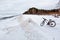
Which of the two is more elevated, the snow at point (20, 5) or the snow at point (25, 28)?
the snow at point (20, 5)

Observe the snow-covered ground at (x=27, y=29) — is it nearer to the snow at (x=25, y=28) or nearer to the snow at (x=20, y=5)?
the snow at (x=25, y=28)

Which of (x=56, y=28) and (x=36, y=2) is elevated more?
(x=36, y=2)

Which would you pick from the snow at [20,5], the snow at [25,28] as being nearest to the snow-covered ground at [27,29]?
the snow at [25,28]

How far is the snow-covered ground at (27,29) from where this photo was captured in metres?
1.05

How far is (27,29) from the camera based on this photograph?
111 cm

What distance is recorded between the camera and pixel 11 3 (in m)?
1.54

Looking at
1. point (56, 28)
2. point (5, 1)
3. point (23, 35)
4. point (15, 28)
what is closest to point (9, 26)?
point (15, 28)

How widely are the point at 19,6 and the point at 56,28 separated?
1.82 ft

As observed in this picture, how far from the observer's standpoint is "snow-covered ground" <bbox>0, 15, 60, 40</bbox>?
1.05m

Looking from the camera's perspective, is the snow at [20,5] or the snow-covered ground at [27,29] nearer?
the snow-covered ground at [27,29]

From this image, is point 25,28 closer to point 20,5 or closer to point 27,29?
point 27,29

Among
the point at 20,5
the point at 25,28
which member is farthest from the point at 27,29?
the point at 20,5

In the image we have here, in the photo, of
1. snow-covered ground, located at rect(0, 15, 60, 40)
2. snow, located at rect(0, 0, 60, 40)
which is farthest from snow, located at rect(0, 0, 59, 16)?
snow-covered ground, located at rect(0, 15, 60, 40)

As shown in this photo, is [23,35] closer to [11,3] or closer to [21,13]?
[21,13]
